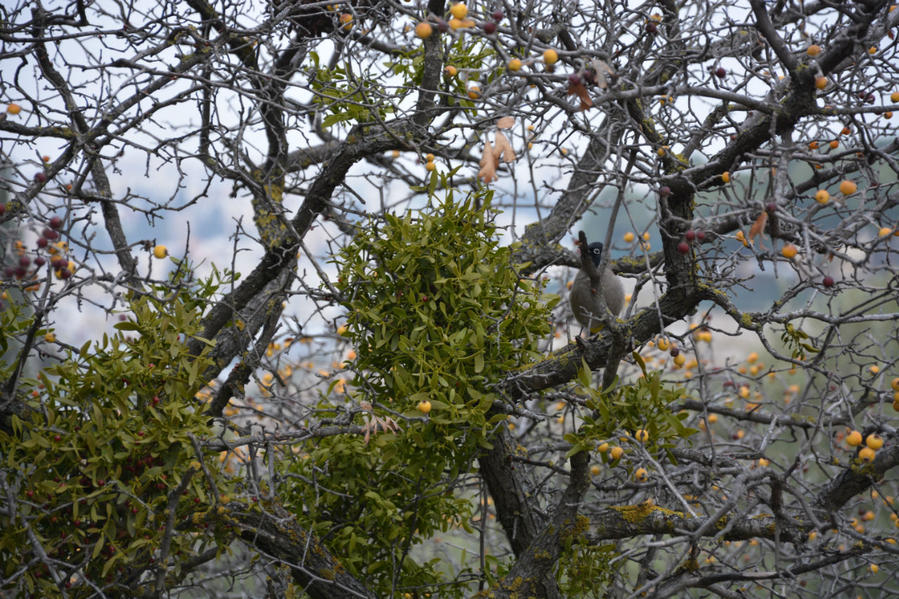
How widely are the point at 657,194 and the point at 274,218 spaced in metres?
2.34

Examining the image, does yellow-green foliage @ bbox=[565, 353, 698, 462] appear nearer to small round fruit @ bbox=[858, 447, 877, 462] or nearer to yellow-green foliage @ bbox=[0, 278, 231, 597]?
small round fruit @ bbox=[858, 447, 877, 462]

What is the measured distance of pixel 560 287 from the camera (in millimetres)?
5504

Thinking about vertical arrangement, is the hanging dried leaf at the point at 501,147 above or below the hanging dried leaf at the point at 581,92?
below

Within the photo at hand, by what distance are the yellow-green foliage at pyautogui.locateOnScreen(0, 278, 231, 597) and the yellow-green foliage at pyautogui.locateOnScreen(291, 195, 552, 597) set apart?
0.46 meters

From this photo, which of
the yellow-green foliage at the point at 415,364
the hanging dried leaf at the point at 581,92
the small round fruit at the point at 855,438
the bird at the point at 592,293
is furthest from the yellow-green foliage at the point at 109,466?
the small round fruit at the point at 855,438

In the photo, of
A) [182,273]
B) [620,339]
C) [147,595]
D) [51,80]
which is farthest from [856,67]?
[51,80]

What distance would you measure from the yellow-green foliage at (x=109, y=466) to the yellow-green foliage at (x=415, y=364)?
46 cm

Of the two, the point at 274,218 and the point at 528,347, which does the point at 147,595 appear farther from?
the point at 274,218

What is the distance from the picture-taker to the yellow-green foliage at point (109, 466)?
2.33 meters

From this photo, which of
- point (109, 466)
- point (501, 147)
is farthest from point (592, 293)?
point (109, 466)

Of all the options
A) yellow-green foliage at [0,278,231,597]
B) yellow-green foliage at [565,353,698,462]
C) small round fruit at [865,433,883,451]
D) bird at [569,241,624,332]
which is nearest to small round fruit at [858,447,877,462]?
small round fruit at [865,433,883,451]

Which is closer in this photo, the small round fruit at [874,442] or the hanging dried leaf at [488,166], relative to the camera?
the hanging dried leaf at [488,166]

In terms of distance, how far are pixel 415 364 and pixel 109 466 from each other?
98 cm

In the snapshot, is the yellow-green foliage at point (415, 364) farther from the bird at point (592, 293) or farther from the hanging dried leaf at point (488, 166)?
the hanging dried leaf at point (488, 166)
